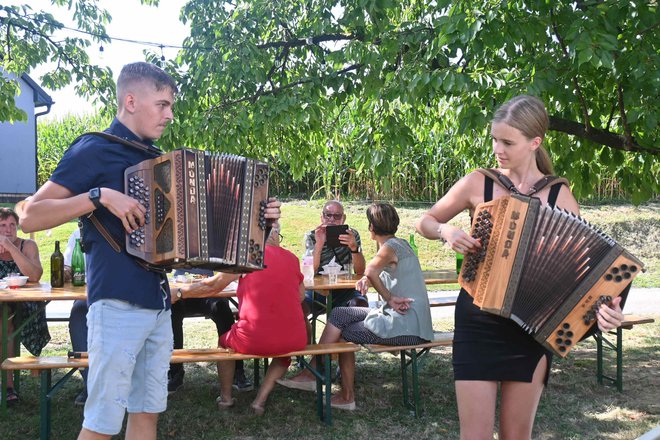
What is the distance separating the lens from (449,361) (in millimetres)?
6812

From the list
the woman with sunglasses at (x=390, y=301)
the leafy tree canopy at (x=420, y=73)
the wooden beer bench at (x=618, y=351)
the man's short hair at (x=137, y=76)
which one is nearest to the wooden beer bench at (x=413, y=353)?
the woman with sunglasses at (x=390, y=301)

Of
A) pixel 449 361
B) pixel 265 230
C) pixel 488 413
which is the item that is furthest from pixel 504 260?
pixel 449 361

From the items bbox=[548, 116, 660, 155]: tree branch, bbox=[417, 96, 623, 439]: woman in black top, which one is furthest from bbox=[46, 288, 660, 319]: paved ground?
bbox=[417, 96, 623, 439]: woman in black top

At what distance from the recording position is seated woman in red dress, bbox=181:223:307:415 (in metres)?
4.86

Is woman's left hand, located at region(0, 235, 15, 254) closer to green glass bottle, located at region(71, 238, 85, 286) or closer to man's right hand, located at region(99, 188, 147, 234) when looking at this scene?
green glass bottle, located at region(71, 238, 85, 286)

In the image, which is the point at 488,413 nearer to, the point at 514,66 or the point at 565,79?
the point at 565,79

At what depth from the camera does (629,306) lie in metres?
10.4

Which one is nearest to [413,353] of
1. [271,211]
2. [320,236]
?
[320,236]

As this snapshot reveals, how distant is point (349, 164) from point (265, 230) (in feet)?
51.2

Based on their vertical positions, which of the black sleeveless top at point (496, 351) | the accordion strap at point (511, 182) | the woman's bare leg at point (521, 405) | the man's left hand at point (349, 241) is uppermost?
the accordion strap at point (511, 182)

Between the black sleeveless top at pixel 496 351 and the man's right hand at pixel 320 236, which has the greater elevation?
the man's right hand at pixel 320 236

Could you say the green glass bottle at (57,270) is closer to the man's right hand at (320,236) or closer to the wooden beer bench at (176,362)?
the wooden beer bench at (176,362)

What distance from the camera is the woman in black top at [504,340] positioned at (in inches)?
110

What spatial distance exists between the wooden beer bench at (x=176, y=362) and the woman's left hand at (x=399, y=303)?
1.33ft
